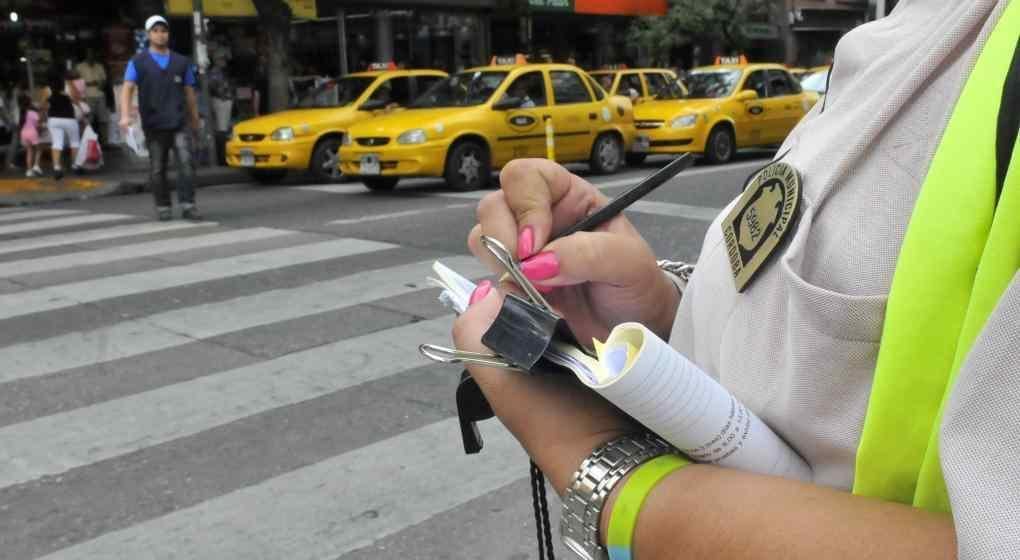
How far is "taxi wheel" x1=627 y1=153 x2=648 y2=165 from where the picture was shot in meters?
15.2

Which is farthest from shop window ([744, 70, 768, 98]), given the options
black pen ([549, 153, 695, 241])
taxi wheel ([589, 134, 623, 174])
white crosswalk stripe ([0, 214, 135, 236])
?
black pen ([549, 153, 695, 241])

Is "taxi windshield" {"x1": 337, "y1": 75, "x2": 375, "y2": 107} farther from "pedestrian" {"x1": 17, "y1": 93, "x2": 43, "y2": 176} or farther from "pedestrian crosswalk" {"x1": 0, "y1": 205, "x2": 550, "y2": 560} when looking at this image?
"pedestrian crosswalk" {"x1": 0, "y1": 205, "x2": 550, "y2": 560}

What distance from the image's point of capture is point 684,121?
1459 centimetres

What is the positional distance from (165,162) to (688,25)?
1872 cm

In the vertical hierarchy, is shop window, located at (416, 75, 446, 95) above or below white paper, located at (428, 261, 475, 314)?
above

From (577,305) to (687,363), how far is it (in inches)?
16.5

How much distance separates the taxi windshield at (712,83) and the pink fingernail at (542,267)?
14707 millimetres

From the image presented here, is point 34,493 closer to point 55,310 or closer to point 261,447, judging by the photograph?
point 261,447

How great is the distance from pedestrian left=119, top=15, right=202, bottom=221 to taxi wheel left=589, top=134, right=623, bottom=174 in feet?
18.8

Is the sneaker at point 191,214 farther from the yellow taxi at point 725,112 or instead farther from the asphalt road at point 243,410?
the yellow taxi at point 725,112

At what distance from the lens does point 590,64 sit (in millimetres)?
→ 27781

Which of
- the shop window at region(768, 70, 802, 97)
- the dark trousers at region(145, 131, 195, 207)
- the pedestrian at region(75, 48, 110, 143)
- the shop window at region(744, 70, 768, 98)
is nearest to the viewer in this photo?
the dark trousers at region(145, 131, 195, 207)

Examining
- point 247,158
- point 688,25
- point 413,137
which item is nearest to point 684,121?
point 413,137

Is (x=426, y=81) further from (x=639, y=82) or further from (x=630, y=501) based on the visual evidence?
(x=630, y=501)
